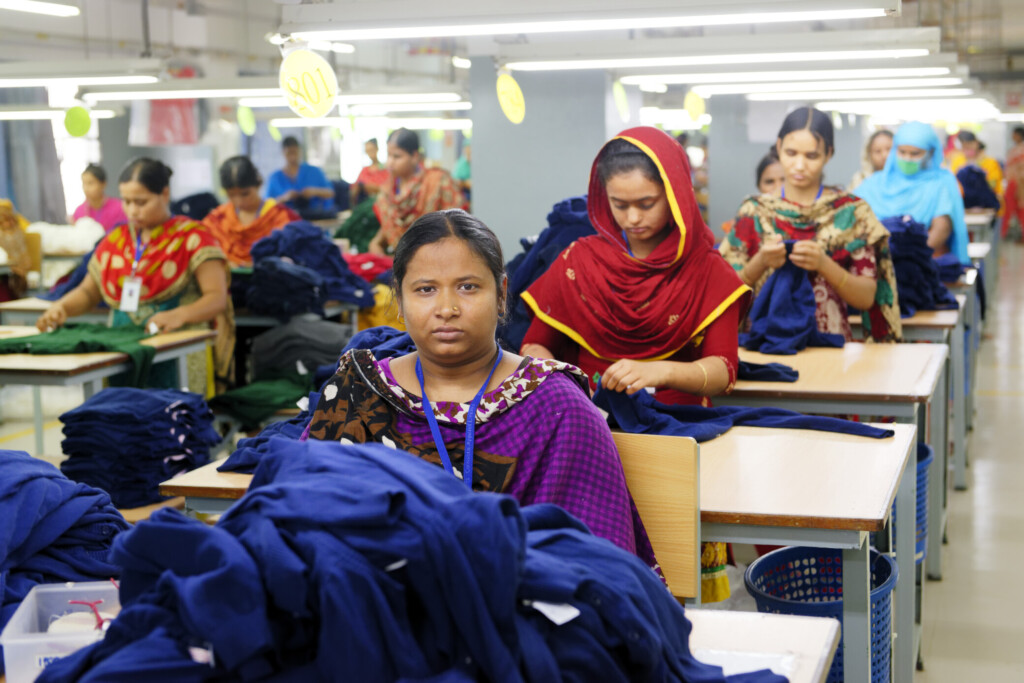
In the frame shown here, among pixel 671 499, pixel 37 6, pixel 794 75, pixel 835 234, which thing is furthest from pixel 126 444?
pixel 794 75

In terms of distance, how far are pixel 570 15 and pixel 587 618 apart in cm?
215

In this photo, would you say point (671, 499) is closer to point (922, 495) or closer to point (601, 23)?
point (601, 23)

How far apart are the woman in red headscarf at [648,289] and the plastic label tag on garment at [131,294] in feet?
8.05

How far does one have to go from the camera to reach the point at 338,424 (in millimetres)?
2102

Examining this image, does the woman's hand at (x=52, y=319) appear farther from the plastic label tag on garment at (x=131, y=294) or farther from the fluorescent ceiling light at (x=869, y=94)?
the fluorescent ceiling light at (x=869, y=94)

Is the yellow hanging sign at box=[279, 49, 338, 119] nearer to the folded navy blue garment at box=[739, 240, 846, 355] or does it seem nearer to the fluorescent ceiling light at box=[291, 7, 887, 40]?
the fluorescent ceiling light at box=[291, 7, 887, 40]

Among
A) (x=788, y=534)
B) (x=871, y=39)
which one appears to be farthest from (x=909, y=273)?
(x=788, y=534)

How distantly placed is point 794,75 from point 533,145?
156 centimetres

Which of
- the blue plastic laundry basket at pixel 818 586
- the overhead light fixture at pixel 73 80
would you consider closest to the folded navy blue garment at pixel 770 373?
the blue plastic laundry basket at pixel 818 586

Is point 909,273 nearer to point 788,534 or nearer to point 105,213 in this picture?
point 788,534

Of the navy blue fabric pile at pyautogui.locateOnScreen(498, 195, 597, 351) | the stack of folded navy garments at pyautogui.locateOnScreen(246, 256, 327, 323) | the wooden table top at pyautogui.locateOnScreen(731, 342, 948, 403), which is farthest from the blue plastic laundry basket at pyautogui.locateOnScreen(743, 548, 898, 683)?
the stack of folded navy garments at pyautogui.locateOnScreen(246, 256, 327, 323)

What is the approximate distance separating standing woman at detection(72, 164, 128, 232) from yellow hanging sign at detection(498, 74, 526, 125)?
651 centimetres

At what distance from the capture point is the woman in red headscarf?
2926 millimetres

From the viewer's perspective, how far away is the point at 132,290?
4918 millimetres
